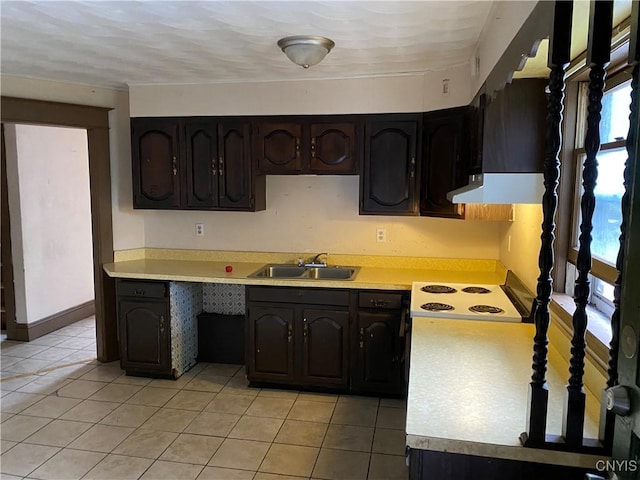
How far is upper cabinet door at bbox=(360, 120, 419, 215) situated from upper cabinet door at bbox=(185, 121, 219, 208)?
116cm

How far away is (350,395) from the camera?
350cm

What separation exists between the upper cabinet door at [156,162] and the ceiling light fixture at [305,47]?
149 cm

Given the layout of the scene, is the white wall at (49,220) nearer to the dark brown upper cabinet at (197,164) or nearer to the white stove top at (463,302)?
the dark brown upper cabinet at (197,164)

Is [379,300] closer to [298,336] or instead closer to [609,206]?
[298,336]

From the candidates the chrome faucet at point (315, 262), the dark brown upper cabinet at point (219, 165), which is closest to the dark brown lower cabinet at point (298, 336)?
the chrome faucet at point (315, 262)

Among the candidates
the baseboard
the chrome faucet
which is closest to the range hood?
the chrome faucet

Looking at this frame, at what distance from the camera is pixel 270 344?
139 inches

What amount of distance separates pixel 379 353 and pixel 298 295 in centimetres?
70

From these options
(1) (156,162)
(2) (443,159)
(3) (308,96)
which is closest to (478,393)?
(2) (443,159)

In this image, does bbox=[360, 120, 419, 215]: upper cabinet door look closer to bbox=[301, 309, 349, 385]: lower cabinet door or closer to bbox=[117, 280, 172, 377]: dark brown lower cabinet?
bbox=[301, 309, 349, 385]: lower cabinet door

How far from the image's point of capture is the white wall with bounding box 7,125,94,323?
4.60 m

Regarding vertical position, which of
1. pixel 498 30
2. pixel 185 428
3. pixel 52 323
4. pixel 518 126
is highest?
pixel 498 30

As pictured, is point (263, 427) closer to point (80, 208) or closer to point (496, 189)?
point (496, 189)

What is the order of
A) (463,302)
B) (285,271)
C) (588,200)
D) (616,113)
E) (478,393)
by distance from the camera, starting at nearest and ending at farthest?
1. (588,200)
2. (478,393)
3. (616,113)
4. (463,302)
5. (285,271)
